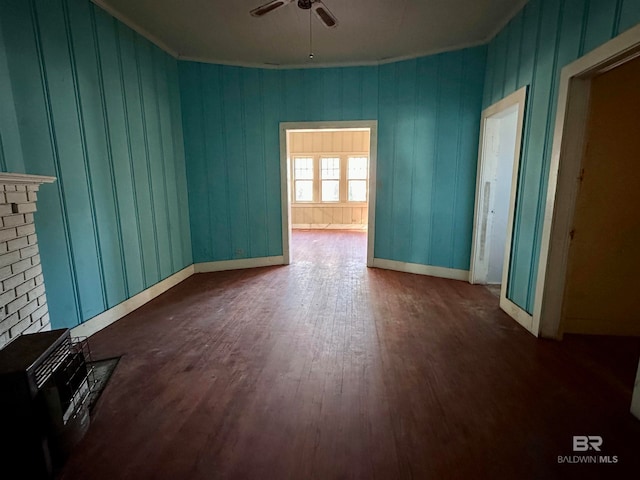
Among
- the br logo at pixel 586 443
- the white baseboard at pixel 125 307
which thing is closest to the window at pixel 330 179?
the white baseboard at pixel 125 307

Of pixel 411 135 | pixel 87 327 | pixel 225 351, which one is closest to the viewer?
pixel 225 351

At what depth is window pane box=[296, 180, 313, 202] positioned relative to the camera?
30.1 feet

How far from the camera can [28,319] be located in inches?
77.5

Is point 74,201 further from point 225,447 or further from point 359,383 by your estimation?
point 359,383

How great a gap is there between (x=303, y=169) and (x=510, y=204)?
6.75 meters

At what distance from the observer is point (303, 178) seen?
9.16 meters

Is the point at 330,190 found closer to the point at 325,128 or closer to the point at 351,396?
the point at 325,128

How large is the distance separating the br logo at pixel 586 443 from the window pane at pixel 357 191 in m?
7.73

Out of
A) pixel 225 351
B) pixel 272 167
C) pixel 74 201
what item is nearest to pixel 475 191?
pixel 272 167

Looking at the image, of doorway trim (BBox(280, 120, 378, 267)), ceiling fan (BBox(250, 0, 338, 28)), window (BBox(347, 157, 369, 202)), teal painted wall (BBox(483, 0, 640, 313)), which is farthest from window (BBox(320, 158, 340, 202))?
ceiling fan (BBox(250, 0, 338, 28))

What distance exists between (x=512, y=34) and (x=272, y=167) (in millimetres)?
3235

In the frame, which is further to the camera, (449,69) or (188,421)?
(449,69)

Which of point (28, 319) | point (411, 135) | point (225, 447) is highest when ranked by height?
point (411, 135)

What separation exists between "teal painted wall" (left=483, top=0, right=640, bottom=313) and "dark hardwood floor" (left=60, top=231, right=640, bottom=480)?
703mm
